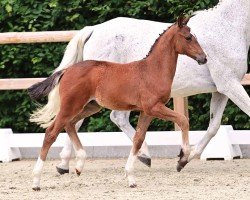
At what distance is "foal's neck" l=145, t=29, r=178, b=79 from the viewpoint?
8836 mm

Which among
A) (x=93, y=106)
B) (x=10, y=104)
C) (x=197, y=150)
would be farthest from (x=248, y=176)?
(x=10, y=104)

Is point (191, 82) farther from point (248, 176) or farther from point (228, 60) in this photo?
point (248, 176)

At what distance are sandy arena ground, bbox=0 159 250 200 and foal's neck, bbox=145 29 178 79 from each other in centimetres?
100

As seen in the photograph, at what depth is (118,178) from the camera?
381 inches

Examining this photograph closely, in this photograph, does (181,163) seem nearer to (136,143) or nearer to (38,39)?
(136,143)

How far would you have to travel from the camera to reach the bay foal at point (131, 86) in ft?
28.7

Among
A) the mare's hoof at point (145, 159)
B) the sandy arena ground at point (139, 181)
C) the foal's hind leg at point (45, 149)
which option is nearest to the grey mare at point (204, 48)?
the mare's hoof at point (145, 159)

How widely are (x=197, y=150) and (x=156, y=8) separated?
215cm

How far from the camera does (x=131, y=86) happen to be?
348 inches

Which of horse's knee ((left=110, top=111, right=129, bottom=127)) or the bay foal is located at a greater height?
the bay foal

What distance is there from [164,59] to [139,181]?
1221 mm

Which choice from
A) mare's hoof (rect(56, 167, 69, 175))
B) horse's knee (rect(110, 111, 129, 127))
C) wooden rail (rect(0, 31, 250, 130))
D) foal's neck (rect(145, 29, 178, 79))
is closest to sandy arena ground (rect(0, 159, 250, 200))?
mare's hoof (rect(56, 167, 69, 175))

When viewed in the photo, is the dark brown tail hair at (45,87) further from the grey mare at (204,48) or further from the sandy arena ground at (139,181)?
the sandy arena ground at (139,181)

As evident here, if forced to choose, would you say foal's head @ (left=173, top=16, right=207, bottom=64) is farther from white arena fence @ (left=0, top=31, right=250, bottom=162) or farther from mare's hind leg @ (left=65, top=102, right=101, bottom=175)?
white arena fence @ (left=0, top=31, right=250, bottom=162)
